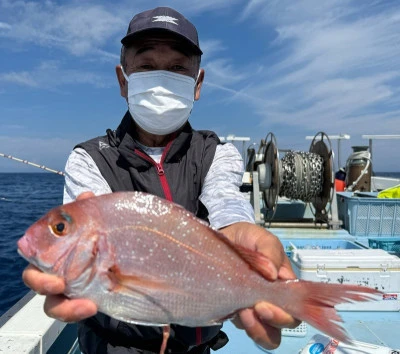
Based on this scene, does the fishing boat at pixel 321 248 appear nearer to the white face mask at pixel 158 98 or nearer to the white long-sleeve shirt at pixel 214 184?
the white long-sleeve shirt at pixel 214 184

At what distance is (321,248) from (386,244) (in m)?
1.35

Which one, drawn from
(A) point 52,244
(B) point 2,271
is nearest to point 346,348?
(A) point 52,244

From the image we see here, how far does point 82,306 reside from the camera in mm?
1473

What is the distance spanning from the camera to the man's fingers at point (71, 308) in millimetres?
1472

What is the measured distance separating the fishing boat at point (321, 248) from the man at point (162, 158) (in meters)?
1.13

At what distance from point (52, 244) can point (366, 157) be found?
11602mm

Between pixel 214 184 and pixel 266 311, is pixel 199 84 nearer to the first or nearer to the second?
pixel 214 184

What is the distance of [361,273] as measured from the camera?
15.6 feet

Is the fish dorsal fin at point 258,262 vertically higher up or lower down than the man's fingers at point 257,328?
higher up

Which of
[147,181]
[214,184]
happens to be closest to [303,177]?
[214,184]

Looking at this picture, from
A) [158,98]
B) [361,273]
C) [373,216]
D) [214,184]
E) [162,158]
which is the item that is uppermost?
[158,98]

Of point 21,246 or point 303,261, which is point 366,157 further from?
point 21,246

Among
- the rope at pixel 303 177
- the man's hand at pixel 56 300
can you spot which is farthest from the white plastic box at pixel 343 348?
the rope at pixel 303 177

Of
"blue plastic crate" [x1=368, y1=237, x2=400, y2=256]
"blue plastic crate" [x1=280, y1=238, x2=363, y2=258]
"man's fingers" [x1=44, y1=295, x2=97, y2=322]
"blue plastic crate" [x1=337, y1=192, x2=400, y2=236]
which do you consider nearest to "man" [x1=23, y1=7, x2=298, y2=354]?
"man's fingers" [x1=44, y1=295, x2=97, y2=322]
